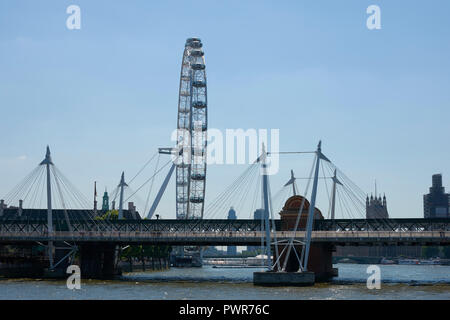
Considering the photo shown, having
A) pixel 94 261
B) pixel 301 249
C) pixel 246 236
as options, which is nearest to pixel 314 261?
pixel 301 249

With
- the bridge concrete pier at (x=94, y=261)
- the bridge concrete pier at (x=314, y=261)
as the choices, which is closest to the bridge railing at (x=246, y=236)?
the bridge concrete pier at (x=94, y=261)

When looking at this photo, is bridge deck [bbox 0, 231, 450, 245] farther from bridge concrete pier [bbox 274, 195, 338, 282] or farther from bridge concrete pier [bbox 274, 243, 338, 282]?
bridge concrete pier [bbox 274, 195, 338, 282]

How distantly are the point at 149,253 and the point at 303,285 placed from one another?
318 feet

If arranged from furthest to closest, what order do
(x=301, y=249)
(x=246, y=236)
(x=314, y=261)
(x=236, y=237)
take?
1. (x=314, y=261)
2. (x=301, y=249)
3. (x=236, y=237)
4. (x=246, y=236)

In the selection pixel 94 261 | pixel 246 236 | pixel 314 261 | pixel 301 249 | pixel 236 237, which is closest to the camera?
pixel 246 236

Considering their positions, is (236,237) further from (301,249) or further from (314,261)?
(314,261)

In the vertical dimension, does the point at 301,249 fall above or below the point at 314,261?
above

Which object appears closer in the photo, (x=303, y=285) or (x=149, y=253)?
(x=303, y=285)

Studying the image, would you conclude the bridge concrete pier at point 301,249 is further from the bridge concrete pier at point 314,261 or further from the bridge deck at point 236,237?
the bridge deck at point 236,237

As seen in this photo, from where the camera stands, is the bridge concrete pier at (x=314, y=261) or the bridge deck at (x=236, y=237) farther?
the bridge concrete pier at (x=314, y=261)

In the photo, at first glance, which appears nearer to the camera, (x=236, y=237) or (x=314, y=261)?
(x=236, y=237)
